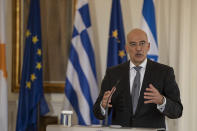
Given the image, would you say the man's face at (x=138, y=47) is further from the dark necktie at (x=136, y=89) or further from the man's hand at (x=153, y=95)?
the man's hand at (x=153, y=95)

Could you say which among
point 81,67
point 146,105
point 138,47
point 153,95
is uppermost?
point 138,47

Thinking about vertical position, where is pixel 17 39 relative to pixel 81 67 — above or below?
above

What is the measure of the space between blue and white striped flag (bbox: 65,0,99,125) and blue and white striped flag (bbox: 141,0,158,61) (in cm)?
85

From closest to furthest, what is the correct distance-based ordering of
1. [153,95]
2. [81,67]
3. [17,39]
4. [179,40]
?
[153,95]
[179,40]
[81,67]
[17,39]

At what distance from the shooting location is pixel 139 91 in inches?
124

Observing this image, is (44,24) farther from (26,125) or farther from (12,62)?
(26,125)

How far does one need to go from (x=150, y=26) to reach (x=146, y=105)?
199cm

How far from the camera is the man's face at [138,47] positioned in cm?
319

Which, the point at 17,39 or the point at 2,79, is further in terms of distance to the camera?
the point at 17,39

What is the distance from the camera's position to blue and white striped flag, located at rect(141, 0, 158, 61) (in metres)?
4.77

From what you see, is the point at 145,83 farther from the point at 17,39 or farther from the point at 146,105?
the point at 17,39

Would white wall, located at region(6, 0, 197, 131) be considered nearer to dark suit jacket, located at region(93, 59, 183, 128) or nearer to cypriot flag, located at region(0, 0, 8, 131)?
cypriot flag, located at region(0, 0, 8, 131)

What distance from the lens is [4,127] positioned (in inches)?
181

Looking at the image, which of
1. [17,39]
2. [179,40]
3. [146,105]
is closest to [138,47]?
[146,105]
